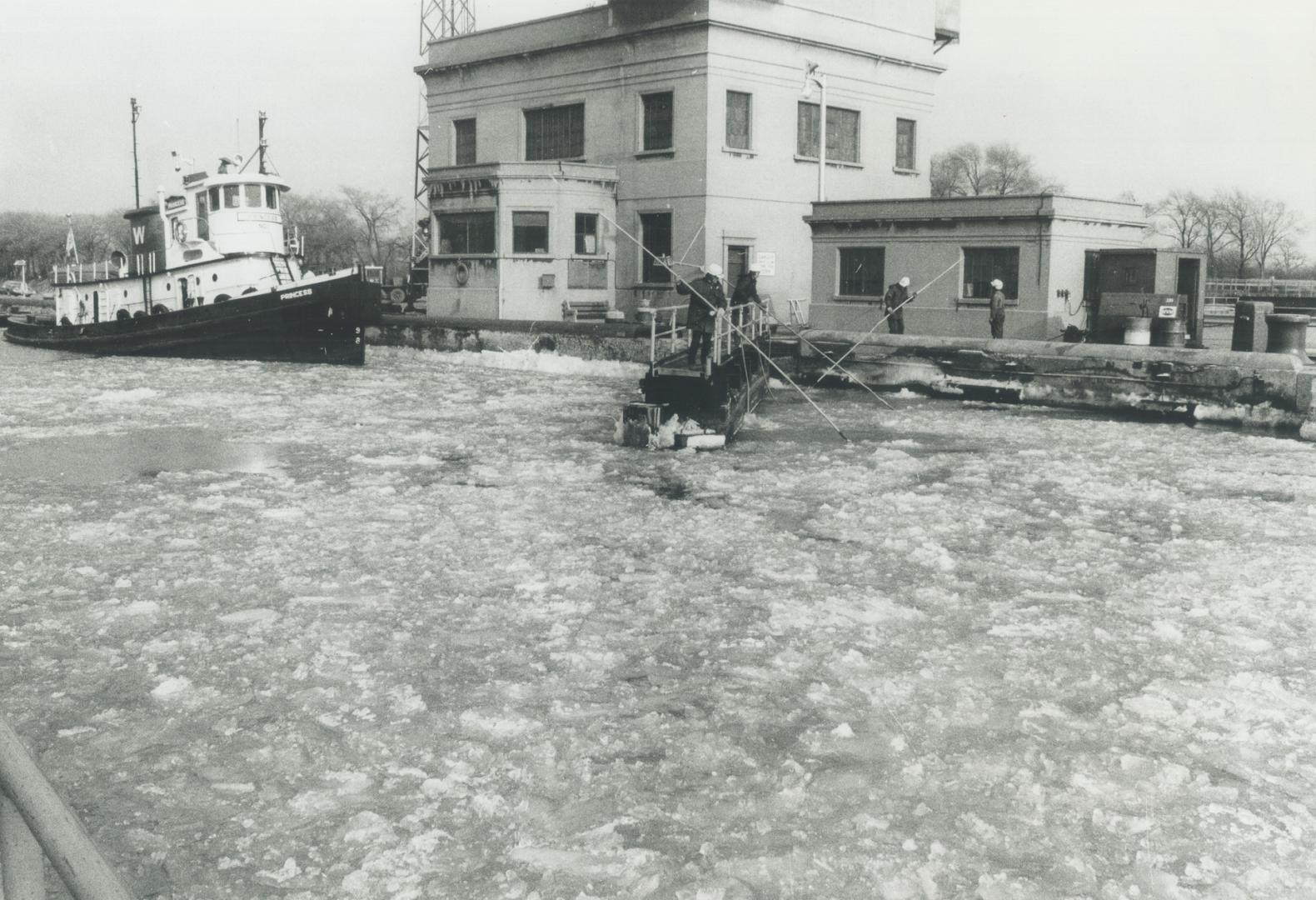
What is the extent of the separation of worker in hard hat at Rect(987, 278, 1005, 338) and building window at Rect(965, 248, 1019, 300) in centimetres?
181

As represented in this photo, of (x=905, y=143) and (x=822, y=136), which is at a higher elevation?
(x=905, y=143)

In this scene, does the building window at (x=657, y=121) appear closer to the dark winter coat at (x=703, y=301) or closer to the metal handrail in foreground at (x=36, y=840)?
the dark winter coat at (x=703, y=301)

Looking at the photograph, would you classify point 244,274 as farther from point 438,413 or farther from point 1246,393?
point 1246,393

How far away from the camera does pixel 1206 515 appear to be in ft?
39.6

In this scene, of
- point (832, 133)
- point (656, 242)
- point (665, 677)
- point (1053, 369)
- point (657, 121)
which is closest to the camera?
point (665, 677)

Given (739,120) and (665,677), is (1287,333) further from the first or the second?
(665,677)

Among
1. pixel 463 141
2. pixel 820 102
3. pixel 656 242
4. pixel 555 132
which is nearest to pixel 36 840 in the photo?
pixel 656 242

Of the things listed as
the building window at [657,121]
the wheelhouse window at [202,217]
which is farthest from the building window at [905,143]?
the wheelhouse window at [202,217]

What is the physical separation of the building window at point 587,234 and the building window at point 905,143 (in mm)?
10019

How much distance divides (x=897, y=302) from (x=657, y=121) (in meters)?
10.2

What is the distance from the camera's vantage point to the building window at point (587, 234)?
112 feet

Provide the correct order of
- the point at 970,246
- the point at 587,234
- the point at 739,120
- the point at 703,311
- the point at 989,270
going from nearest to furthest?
the point at 703,311
the point at 989,270
the point at 970,246
the point at 739,120
the point at 587,234

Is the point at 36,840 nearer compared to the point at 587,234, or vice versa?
the point at 36,840

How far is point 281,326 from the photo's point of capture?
28.9 meters
